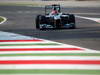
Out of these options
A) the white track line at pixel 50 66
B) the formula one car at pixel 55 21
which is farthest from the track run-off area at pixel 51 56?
the formula one car at pixel 55 21

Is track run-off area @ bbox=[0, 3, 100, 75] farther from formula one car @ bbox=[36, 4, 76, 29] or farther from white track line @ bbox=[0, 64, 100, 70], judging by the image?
formula one car @ bbox=[36, 4, 76, 29]

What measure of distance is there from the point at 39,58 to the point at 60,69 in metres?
1.51

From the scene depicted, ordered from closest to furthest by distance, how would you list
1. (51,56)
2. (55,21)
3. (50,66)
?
(50,66), (51,56), (55,21)

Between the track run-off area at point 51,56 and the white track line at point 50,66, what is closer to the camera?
the track run-off area at point 51,56

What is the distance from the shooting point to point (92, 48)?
10.9 m

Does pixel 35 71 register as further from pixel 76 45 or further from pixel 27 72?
pixel 76 45

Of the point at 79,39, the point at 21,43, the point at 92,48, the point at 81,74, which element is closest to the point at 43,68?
the point at 81,74

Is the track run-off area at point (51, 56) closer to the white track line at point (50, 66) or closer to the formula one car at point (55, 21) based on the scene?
the white track line at point (50, 66)

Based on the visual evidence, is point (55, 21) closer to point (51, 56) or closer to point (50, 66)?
point (51, 56)

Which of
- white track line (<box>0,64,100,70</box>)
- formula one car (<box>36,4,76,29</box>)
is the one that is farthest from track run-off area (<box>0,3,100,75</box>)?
formula one car (<box>36,4,76,29</box>)

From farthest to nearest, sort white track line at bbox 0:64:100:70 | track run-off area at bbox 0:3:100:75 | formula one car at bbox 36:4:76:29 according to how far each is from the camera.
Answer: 1. formula one car at bbox 36:4:76:29
2. white track line at bbox 0:64:100:70
3. track run-off area at bbox 0:3:100:75

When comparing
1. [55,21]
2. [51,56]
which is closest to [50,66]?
[51,56]

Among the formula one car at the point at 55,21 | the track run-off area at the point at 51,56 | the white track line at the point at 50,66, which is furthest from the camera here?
the formula one car at the point at 55,21

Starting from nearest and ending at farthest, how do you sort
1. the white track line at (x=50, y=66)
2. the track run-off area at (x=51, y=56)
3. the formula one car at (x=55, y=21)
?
the track run-off area at (x=51, y=56)
the white track line at (x=50, y=66)
the formula one car at (x=55, y=21)
